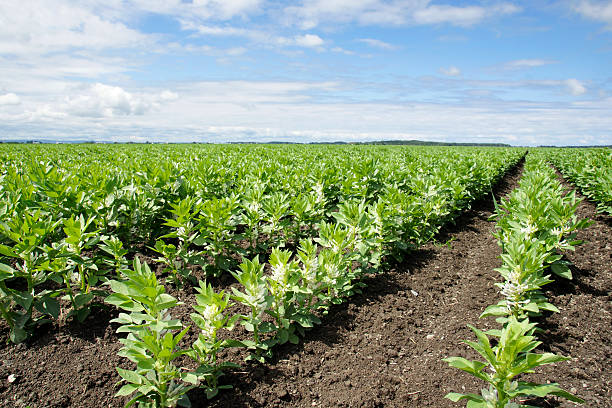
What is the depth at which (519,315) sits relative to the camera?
11.5 ft

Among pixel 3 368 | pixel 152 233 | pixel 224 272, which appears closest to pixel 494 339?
pixel 224 272

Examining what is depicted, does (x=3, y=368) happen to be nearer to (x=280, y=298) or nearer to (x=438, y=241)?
(x=280, y=298)

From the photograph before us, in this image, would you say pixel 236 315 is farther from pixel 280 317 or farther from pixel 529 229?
pixel 529 229

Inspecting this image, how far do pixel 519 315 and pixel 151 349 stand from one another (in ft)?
11.2

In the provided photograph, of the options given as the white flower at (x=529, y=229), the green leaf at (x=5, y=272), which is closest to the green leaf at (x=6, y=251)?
the green leaf at (x=5, y=272)

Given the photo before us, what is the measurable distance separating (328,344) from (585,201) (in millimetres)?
13825

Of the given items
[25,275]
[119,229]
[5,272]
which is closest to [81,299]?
[25,275]

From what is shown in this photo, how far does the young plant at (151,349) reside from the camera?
87.2 inches

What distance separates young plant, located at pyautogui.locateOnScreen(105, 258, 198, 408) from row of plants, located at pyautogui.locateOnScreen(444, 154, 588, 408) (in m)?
1.76

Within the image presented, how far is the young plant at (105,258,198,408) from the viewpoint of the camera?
7.27 ft

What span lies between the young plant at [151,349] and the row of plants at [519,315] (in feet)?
5.78

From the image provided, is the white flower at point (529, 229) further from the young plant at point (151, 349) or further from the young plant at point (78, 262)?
the young plant at point (78, 262)

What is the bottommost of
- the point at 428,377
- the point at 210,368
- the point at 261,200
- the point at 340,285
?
the point at 428,377

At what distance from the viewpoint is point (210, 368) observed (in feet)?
8.58
